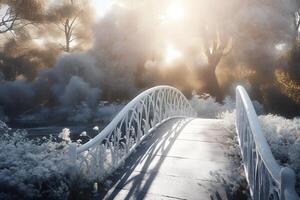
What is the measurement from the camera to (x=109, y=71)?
2712cm

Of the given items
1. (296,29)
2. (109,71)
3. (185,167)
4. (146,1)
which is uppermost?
(146,1)

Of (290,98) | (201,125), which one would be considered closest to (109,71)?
(290,98)

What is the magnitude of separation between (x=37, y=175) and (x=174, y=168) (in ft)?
8.34

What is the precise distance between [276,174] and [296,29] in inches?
1042

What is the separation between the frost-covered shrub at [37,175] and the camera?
3.96m

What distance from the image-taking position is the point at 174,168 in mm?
5738

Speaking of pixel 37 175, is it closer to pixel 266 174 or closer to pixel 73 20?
pixel 266 174

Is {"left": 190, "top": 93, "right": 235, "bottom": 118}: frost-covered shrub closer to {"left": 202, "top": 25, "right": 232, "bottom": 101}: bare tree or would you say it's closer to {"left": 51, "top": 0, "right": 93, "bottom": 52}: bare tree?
{"left": 202, "top": 25, "right": 232, "bottom": 101}: bare tree

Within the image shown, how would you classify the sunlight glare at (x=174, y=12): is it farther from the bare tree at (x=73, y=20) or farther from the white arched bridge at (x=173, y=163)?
the white arched bridge at (x=173, y=163)

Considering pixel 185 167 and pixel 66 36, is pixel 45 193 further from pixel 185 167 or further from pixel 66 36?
pixel 66 36

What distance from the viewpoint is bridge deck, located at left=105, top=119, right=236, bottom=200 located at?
189 inches

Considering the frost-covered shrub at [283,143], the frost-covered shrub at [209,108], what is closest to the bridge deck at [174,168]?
the frost-covered shrub at [283,143]

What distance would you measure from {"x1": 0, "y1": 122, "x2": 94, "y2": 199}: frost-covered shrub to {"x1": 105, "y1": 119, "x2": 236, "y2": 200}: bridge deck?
0.68 metres

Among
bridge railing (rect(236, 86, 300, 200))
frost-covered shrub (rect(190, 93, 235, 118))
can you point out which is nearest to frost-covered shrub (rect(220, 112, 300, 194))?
bridge railing (rect(236, 86, 300, 200))
